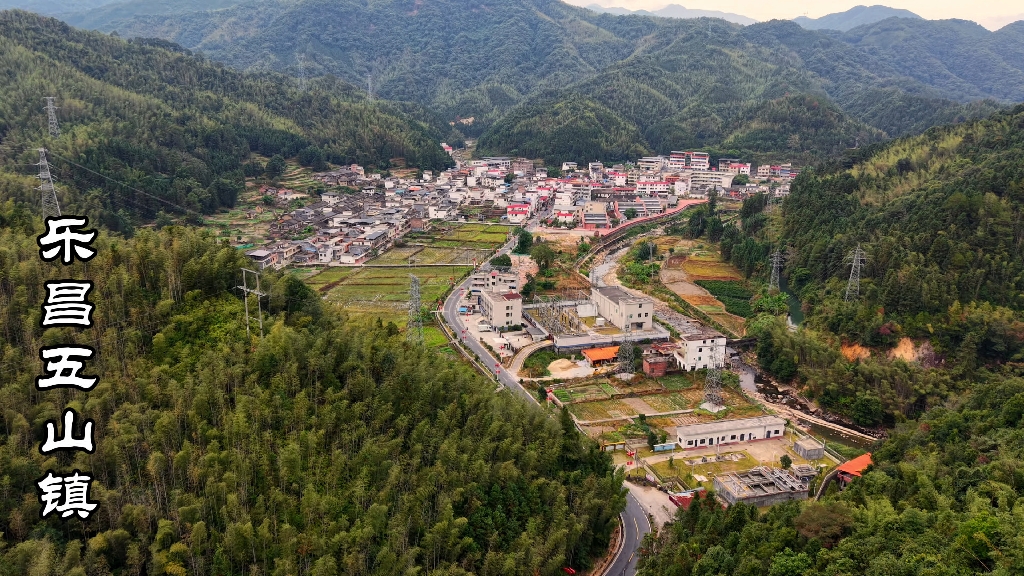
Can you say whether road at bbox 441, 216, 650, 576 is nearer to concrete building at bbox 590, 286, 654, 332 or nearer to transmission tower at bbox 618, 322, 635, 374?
transmission tower at bbox 618, 322, 635, 374

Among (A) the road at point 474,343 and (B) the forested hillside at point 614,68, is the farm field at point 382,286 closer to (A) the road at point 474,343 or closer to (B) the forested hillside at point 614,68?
(A) the road at point 474,343

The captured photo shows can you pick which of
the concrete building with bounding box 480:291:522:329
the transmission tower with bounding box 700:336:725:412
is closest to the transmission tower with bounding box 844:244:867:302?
the transmission tower with bounding box 700:336:725:412

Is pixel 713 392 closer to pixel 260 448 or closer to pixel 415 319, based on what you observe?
pixel 415 319

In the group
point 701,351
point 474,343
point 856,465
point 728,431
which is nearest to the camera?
point 856,465

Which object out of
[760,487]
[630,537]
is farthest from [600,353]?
[630,537]

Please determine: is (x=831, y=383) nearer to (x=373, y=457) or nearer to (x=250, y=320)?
(x=373, y=457)

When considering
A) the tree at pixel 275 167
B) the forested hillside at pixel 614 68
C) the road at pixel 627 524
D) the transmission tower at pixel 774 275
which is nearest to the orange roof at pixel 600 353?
the road at pixel 627 524
